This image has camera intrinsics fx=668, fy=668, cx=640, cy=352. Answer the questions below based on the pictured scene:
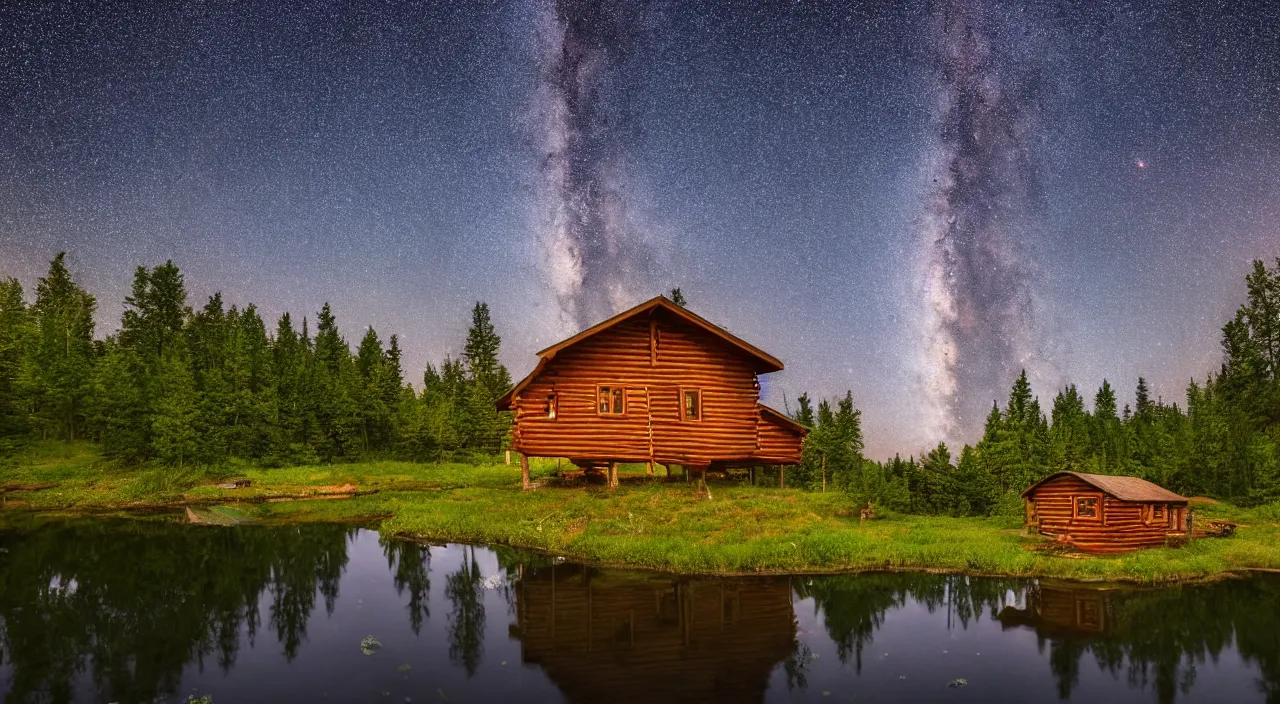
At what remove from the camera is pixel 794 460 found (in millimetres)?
37562

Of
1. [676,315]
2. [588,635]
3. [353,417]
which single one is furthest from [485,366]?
[588,635]

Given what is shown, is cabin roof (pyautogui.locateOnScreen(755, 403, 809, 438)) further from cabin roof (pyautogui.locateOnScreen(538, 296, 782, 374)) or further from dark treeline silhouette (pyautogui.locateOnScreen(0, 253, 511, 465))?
dark treeline silhouette (pyautogui.locateOnScreen(0, 253, 511, 465))

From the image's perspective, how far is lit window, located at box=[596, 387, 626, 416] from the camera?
33969mm

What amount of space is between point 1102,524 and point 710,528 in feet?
55.9

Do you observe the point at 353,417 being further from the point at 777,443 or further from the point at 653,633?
the point at 653,633

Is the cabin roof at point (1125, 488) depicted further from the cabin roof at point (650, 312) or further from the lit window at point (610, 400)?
the lit window at point (610, 400)

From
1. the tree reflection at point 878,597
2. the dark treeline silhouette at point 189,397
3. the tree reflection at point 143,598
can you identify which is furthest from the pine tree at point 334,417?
the tree reflection at point 878,597

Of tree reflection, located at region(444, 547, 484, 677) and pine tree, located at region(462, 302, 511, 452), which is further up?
pine tree, located at region(462, 302, 511, 452)

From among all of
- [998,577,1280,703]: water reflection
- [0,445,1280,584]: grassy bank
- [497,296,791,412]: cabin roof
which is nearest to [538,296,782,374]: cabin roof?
[497,296,791,412]: cabin roof

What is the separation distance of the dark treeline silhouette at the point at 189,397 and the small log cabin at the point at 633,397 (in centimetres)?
3138

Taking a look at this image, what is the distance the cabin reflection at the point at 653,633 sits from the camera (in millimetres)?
12391

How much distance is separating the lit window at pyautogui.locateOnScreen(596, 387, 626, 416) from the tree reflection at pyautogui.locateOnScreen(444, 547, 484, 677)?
12074mm

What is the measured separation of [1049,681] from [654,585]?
9.78 m

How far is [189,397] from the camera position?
5316 centimetres
